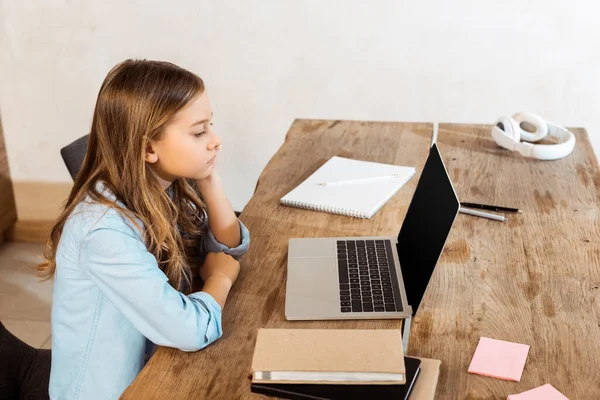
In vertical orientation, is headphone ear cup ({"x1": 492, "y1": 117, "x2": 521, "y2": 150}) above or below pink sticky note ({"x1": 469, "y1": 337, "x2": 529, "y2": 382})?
below

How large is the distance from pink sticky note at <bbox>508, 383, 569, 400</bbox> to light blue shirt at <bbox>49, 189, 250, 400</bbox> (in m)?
0.50

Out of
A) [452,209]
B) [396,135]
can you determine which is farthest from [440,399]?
[396,135]

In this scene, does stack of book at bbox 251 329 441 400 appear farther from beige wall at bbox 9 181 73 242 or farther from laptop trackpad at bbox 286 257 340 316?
beige wall at bbox 9 181 73 242

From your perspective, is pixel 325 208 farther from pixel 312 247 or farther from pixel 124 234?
pixel 124 234

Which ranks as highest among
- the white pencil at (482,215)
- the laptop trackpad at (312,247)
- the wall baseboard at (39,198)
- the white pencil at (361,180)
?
the laptop trackpad at (312,247)

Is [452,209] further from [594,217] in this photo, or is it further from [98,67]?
[98,67]

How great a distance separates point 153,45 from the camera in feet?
9.43

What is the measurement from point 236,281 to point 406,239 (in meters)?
0.35

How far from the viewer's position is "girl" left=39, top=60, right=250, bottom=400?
1221 mm

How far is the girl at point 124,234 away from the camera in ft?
4.00

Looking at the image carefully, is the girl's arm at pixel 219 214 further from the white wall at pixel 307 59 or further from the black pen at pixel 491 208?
the white wall at pixel 307 59

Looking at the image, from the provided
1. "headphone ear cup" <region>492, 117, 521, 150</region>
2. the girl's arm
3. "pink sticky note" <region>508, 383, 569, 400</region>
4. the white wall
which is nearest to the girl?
the girl's arm

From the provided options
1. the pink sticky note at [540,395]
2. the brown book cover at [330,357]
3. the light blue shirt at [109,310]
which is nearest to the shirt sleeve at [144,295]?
the light blue shirt at [109,310]

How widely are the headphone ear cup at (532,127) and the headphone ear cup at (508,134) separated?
0.06 feet
